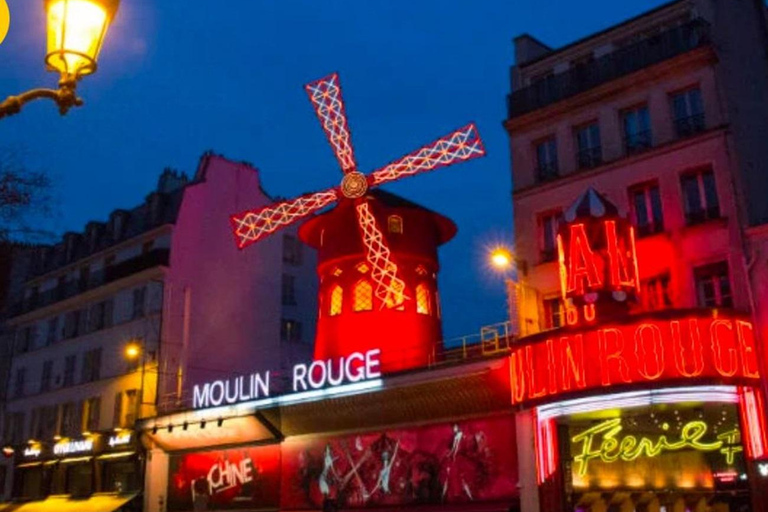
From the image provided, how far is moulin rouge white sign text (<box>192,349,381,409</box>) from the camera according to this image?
1655 centimetres

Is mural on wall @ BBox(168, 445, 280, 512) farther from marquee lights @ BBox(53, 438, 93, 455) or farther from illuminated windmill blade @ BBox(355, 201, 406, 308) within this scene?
illuminated windmill blade @ BBox(355, 201, 406, 308)

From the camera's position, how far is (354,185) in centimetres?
1917

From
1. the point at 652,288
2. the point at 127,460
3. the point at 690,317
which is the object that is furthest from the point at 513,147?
the point at 127,460

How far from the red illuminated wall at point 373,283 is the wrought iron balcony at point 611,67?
183 inches

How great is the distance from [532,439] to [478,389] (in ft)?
4.39

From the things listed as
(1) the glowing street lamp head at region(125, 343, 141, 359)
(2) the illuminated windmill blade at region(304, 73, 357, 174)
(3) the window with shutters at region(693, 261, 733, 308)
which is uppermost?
(2) the illuminated windmill blade at region(304, 73, 357, 174)

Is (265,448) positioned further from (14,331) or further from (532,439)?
(14,331)

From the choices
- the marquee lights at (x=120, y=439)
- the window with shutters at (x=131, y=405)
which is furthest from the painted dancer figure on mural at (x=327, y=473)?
the window with shutters at (x=131, y=405)

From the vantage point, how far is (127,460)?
73.0 ft

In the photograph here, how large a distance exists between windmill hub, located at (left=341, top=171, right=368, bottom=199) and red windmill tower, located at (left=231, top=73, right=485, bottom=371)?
0.07 ft

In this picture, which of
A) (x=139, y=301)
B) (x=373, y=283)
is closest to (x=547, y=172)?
(x=373, y=283)

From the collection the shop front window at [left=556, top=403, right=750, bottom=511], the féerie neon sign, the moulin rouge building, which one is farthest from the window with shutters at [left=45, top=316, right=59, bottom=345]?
the féerie neon sign

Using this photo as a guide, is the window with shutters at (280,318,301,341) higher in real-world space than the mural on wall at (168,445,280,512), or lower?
higher

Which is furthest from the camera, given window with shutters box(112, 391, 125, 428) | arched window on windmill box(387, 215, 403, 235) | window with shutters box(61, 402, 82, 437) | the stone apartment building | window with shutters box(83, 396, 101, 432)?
window with shutters box(61, 402, 82, 437)
